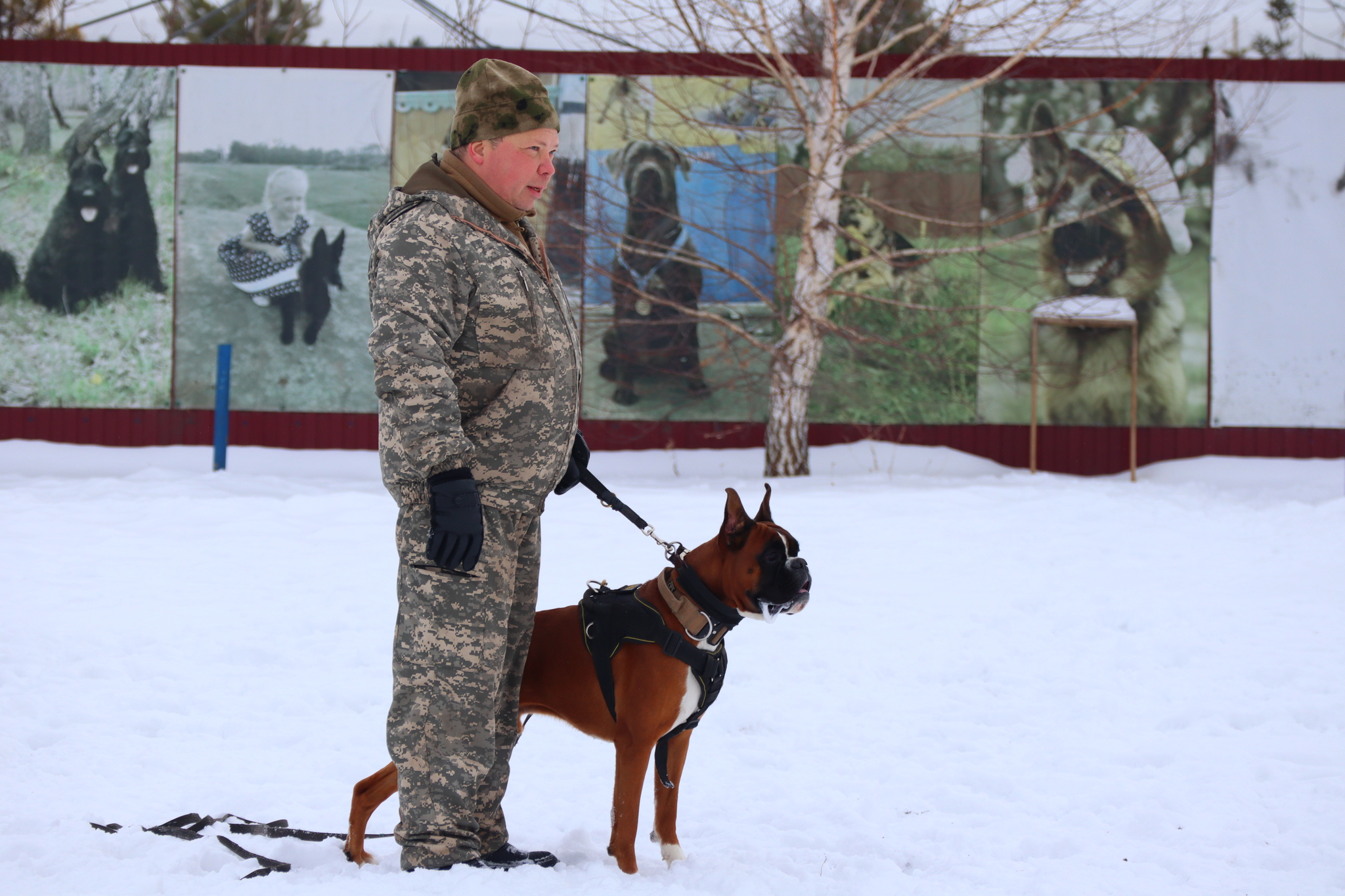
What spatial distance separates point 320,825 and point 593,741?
1.30m

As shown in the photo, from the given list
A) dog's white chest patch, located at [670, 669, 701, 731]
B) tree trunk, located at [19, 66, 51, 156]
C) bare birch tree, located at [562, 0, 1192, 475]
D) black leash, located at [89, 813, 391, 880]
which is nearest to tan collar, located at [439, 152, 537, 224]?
dog's white chest patch, located at [670, 669, 701, 731]

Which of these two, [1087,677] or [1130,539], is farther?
[1130,539]

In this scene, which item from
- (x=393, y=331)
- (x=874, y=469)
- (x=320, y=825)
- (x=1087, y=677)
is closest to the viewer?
(x=393, y=331)

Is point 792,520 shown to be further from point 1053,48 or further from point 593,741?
point 1053,48

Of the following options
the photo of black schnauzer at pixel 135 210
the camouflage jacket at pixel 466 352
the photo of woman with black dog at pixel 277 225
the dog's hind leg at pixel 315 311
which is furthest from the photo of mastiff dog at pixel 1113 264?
the photo of black schnauzer at pixel 135 210

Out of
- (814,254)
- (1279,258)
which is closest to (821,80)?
(814,254)

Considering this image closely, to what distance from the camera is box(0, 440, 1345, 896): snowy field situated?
287cm

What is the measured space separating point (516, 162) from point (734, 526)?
3.59ft

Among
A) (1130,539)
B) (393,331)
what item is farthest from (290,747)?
(1130,539)

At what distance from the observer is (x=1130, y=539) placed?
6582mm

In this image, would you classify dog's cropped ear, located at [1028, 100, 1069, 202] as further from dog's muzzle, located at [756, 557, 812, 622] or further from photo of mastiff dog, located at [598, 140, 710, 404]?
dog's muzzle, located at [756, 557, 812, 622]

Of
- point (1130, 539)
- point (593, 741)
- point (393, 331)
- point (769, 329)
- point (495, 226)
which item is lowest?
point (593, 741)

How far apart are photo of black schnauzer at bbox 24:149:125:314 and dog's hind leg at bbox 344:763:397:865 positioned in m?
10.9

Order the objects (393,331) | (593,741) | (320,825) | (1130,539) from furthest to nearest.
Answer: (1130,539) < (593,741) < (320,825) < (393,331)
